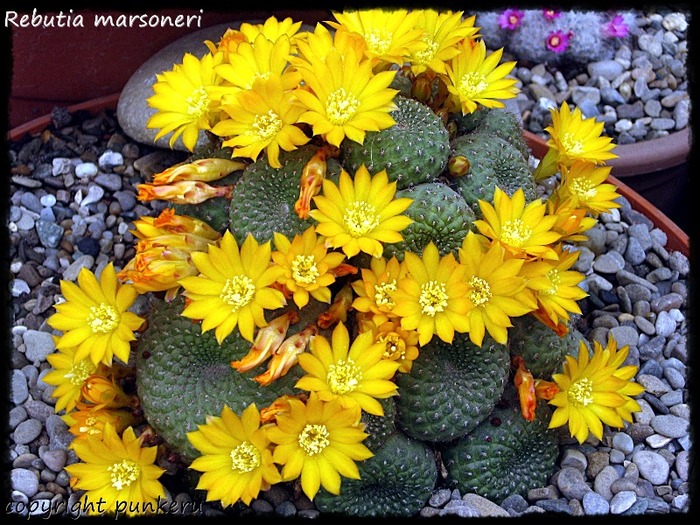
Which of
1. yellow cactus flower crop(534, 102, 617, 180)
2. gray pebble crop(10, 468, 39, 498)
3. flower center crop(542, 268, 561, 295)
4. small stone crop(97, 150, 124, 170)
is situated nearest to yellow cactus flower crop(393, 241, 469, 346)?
flower center crop(542, 268, 561, 295)

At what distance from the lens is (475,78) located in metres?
2.25

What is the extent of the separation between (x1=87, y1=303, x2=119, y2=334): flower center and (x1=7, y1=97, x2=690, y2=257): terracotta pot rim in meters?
1.26

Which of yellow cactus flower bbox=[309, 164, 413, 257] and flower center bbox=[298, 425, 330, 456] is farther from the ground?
yellow cactus flower bbox=[309, 164, 413, 257]

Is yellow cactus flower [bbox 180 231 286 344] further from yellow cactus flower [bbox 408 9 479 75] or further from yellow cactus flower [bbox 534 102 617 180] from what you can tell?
yellow cactus flower [bbox 534 102 617 180]

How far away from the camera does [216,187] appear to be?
214 centimetres

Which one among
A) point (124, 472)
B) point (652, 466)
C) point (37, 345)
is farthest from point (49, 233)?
point (652, 466)

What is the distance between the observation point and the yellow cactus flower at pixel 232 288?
185cm

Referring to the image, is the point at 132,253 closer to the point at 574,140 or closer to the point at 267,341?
the point at 267,341

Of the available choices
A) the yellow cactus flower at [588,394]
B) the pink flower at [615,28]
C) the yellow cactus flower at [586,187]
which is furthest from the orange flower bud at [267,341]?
the pink flower at [615,28]

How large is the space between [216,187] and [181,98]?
264mm

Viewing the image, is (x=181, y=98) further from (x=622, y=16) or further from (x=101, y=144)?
(x=622, y=16)

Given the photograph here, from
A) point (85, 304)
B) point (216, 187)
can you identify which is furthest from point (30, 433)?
point (216, 187)

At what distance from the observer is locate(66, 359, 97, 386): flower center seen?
86.5 inches

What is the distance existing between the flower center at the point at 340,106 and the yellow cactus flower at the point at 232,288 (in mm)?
340
